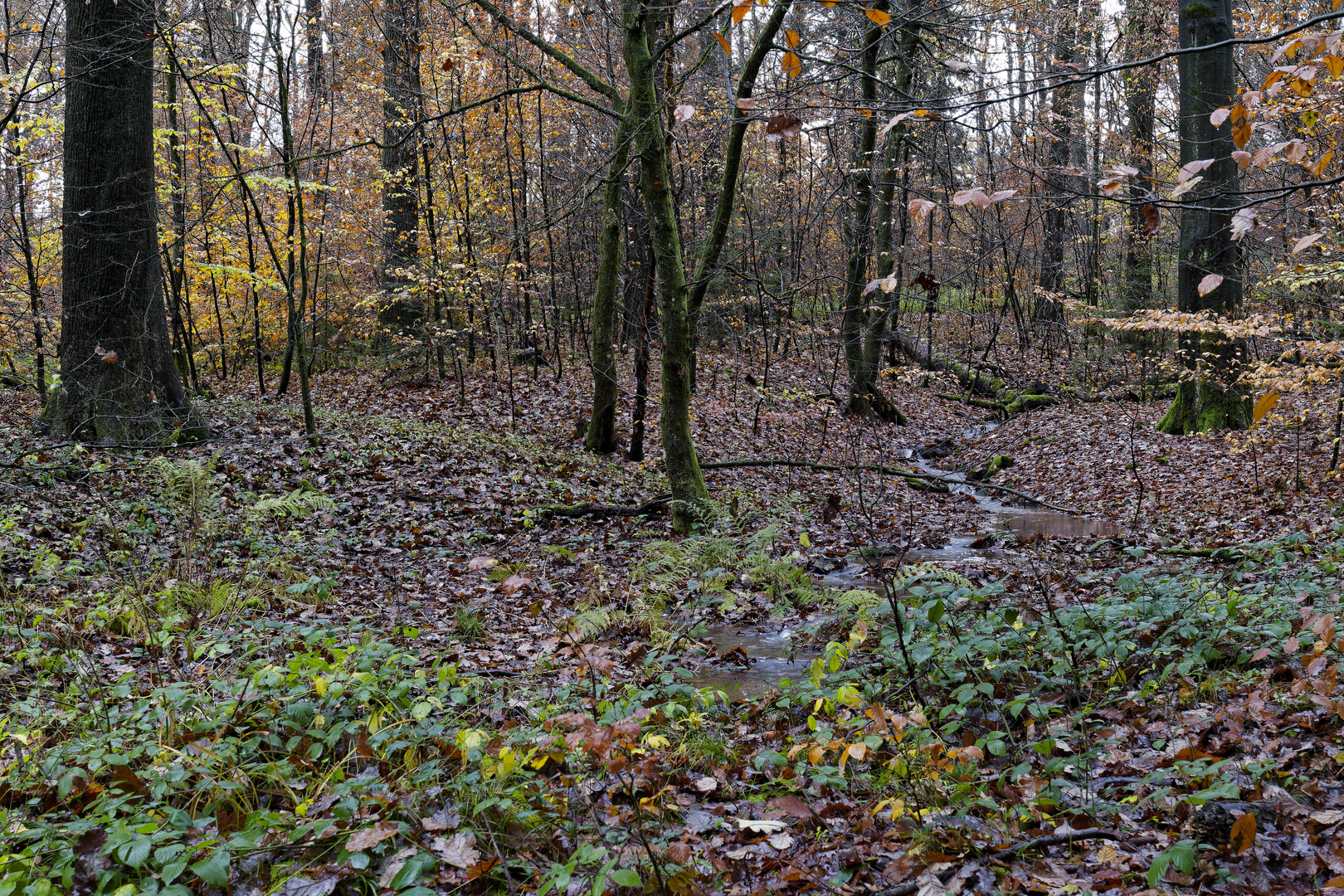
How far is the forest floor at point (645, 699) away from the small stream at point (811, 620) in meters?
0.05

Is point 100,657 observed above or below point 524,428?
below

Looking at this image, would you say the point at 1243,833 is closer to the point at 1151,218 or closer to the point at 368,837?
the point at 1151,218

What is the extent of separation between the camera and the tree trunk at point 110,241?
868 cm

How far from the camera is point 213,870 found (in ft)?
7.77

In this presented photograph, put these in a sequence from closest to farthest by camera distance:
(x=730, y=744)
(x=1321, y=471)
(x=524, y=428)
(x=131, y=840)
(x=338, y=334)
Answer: (x=131, y=840) < (x=730, y=744) < (x=1321, y=471) < (x=524, y=428) < (x=338, y=334)

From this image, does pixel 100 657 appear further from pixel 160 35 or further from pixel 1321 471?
pixel 1321 471

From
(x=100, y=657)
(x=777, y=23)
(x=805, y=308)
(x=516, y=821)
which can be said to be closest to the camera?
(x=516, y=821)

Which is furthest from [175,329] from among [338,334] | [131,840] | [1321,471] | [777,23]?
[1321,471]

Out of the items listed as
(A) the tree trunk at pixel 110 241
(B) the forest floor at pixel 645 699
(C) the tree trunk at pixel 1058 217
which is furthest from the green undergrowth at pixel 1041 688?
(C) the tree trunk at pixel 1058 217

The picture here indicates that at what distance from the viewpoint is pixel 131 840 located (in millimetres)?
2461

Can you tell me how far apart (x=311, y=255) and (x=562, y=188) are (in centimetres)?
605

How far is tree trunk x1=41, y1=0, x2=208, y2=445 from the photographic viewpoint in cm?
868

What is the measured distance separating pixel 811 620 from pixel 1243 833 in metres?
3.81

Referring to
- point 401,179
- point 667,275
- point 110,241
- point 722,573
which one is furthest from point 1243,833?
point 401,179
